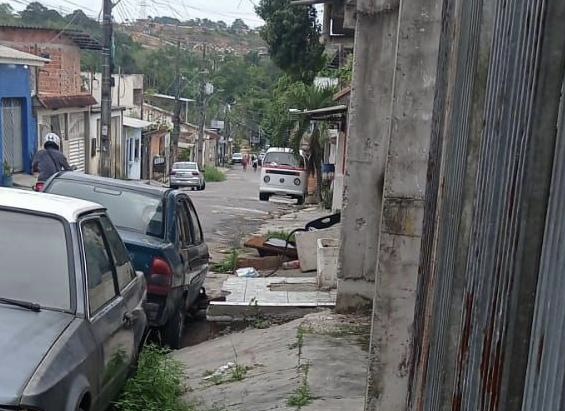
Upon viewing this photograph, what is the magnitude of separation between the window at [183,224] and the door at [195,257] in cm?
11

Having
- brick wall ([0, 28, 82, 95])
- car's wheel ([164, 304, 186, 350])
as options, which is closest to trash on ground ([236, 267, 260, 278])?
car's wheel ([164, 304, 186, 350])

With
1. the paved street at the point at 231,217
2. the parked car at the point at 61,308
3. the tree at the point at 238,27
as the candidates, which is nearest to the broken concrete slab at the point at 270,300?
the parked car at the point at 61,308

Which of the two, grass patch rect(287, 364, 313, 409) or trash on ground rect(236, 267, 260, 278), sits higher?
grass patch rect(287, 364, 313, 409)

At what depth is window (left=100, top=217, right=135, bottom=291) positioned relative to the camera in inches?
213

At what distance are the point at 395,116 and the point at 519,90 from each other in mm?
→ 3016

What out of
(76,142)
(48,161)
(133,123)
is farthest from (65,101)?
(48,161)

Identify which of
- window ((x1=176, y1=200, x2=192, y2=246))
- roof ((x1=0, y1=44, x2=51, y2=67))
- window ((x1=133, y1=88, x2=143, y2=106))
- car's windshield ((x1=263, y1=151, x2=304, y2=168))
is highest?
roof ((x1=0, y1=44, x2=51, y2=67))

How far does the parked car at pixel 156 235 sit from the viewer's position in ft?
23.9

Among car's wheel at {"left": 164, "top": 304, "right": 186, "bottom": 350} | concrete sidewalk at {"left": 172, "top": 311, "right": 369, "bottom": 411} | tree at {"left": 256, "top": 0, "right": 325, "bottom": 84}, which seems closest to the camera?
concrete sidewalk at {"left": 172, "top": 311, "right": 369, "bottom": 411}

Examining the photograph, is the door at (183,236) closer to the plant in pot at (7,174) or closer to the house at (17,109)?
the plant in pot at (7,174)

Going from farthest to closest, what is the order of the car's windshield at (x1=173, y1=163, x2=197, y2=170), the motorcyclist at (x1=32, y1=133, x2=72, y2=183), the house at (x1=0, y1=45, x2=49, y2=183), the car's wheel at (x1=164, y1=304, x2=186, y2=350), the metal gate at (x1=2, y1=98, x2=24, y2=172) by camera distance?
1. the car's windshield at (x1=173, y1=163, x2=197, y2=170)
2. the metal gate at (x1=2, y1=98, x2=24, y2=172)
3. the house at (x1=0, y1=45, x2=49, y2=183)
4. the motorcyclist at (x1=32, y1=133, x2=72, y2=183)
5. the car's wheel at (x1=164, y1=304, x2=186, y2=350)

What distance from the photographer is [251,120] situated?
3091 inches

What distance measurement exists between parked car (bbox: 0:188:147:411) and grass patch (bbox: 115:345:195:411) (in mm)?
173

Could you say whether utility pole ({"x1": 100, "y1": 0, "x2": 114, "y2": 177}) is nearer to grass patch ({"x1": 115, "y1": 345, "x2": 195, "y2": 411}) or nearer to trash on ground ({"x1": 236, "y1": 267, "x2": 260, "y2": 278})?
trash on ground ({"x1": 236, "y1": 267, "x2": 260, "y2": 278})
